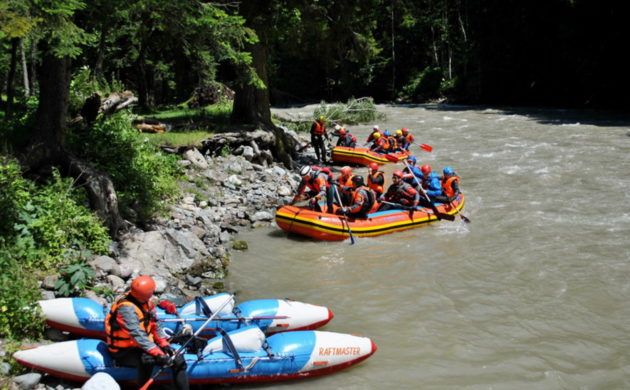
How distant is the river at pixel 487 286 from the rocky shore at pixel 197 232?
0.58 meters

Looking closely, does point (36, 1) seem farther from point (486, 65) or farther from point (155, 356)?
point (486, 65)

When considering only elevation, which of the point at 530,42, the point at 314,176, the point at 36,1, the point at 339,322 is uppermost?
the point at 530,42

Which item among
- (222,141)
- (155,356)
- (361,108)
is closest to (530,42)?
→ (361,108)

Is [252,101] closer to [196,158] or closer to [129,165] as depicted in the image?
[196,158]

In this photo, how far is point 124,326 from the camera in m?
5.52

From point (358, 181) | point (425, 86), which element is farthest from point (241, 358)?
point (425, 86)

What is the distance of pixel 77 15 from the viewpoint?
29.2 ft

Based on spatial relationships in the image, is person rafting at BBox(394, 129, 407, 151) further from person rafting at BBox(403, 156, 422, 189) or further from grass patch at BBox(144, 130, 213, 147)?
grass patch at BBox(144, 130, 213, 147)

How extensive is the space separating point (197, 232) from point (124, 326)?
188 inches

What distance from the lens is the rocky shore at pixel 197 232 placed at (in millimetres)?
7859

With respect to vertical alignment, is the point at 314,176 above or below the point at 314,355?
above

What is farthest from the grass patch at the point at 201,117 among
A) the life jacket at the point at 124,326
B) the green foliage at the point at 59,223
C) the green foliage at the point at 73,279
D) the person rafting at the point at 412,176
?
the life jacket at the point at 124,326

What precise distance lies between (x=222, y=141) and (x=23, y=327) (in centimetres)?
944

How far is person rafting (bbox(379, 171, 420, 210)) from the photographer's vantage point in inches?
472
